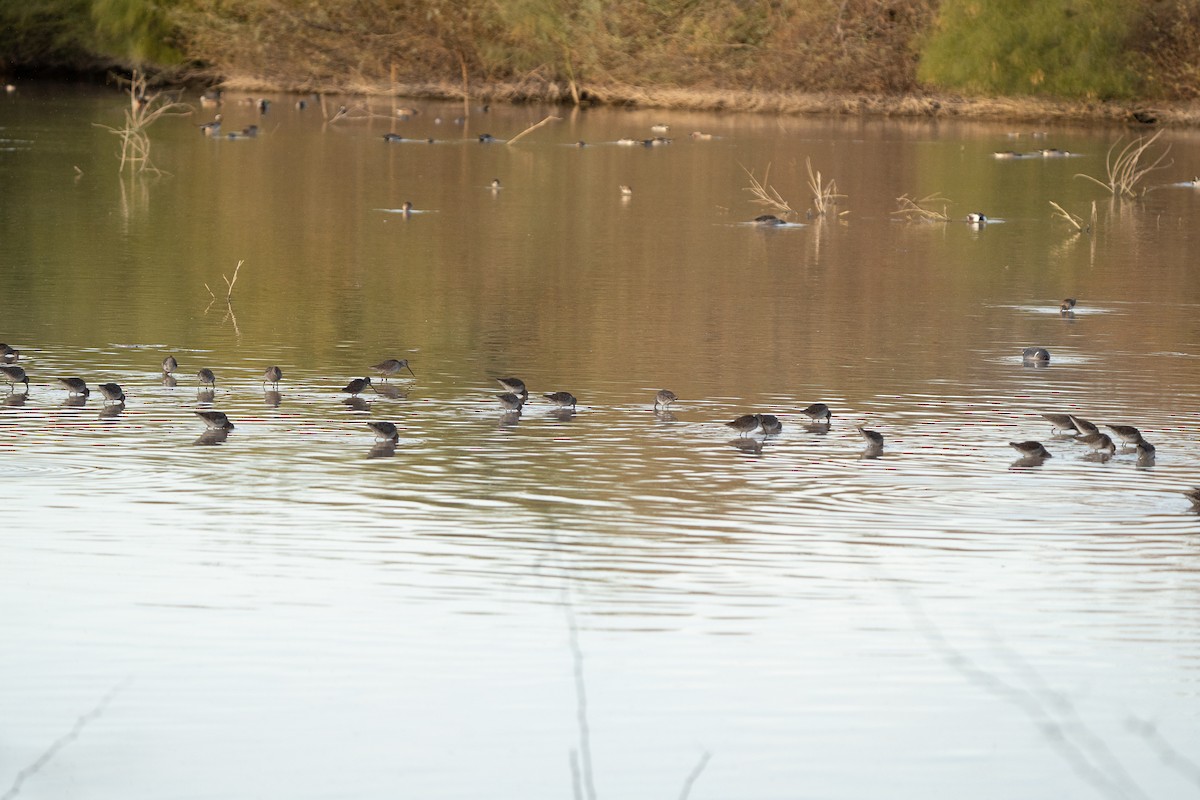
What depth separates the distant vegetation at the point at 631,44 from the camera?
49.2 metres

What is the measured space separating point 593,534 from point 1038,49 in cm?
4279

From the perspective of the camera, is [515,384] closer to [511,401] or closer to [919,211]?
[511,401]

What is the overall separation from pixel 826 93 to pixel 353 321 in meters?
38.3

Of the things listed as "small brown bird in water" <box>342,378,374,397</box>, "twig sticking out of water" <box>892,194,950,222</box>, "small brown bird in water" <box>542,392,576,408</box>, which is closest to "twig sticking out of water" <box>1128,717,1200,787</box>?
"small brown bird in water" <box>542,392,576,408</box>

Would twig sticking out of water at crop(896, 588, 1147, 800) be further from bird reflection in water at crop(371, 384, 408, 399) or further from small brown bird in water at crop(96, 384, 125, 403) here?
small brown bird in water at crop(96, 384, 125, 403)

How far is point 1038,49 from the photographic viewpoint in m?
48.9

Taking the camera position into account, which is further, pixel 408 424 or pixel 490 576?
pixel 408 424

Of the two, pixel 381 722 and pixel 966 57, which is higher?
pixel 966 57

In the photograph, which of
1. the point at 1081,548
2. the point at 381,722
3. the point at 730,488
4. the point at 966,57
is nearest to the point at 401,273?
the point at 730,488

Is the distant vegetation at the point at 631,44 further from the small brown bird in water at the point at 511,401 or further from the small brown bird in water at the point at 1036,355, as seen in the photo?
the small brown bird in water at the point at 511,401

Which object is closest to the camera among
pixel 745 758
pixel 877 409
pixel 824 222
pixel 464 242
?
pixel 745 758

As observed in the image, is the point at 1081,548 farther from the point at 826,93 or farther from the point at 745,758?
the point at 826,93

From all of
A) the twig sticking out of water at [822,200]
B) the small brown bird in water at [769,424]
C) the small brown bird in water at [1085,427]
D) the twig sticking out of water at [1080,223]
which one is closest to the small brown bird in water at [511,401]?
the small brown bird in water at [769,424]

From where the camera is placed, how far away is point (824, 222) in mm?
24500
